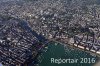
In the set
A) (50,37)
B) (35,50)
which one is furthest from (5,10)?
(35,50)

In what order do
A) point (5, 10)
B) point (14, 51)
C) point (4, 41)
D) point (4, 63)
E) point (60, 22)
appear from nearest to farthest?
1. point (4, 63)
2. point (14, 51)
3. point (4, 41)
4. point (60, 22)
5. point (5, 10)

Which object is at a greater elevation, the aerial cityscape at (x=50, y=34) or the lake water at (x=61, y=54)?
the aerial cityscape at (x=50, y=34)

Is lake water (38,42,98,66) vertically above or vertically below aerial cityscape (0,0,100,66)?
below

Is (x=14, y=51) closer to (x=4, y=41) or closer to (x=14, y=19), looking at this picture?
(x=4, y=41)

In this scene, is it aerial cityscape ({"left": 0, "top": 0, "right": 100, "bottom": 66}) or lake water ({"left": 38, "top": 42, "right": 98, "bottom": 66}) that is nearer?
lake water ({"left": 38, "top": 42, "right": 98, "bottom": 66})

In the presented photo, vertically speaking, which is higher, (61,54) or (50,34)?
(50,34)

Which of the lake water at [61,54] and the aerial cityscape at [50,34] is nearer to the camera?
the lake water at [61,54]
